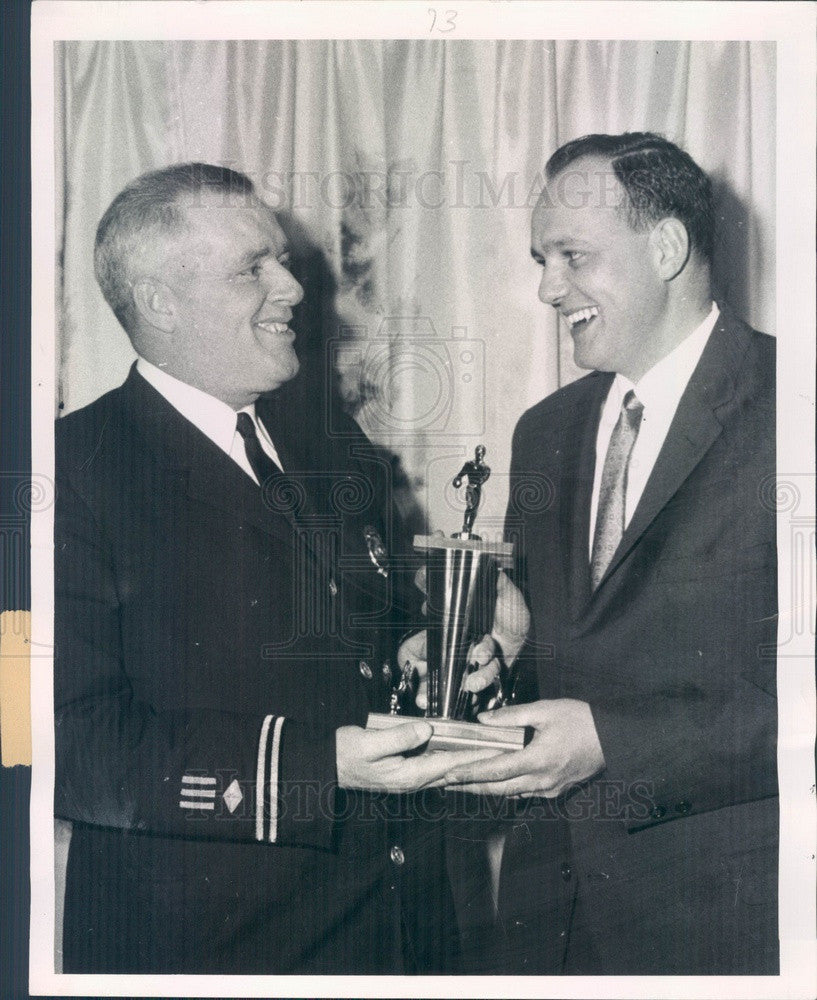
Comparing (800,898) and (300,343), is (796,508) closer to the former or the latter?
(800,898)

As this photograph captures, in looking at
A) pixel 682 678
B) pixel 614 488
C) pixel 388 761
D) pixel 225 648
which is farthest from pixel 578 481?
pixel 225 648

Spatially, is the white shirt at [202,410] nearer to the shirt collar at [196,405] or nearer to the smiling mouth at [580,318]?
the shirt collar at [196,405]

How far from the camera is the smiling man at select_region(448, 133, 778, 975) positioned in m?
1.88

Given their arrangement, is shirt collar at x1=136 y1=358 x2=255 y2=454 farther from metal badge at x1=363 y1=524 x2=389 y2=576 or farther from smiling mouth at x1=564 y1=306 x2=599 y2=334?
smiling mouth at x1=564 y1=306 x2=599 y2=334

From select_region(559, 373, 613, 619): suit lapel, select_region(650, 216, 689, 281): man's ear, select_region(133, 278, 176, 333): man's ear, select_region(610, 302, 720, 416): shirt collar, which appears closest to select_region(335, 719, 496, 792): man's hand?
select_region(559, 373, 613, 619): suit lapel

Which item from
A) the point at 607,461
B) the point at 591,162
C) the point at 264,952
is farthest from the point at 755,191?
the point at 264,952

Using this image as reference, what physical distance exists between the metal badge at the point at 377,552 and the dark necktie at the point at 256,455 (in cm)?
21

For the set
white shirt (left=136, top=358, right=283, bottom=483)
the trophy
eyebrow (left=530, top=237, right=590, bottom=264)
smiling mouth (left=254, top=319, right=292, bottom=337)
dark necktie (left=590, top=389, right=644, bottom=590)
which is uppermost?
eyebrow (left=530, top=237, right=590, bottom=264)

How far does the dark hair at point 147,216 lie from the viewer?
75.0 inches

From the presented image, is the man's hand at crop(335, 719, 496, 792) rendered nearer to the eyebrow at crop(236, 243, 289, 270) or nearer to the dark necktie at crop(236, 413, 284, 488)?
the dark necktie at crop(236, 413, 284, 488)

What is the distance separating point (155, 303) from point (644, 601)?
42.9 inches

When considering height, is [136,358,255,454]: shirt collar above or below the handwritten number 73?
below

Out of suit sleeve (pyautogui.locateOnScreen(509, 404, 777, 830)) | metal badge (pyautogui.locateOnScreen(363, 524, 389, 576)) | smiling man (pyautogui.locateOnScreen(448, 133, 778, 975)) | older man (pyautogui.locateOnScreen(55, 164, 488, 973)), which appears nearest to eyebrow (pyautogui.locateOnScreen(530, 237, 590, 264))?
smiling man (pyautogui.locateOnScreen(448, 133, 778, 975))

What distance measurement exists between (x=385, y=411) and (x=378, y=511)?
19cm
